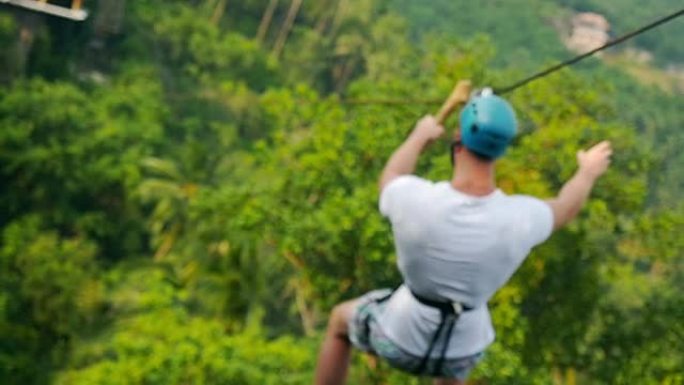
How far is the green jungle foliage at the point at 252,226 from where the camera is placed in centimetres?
1069

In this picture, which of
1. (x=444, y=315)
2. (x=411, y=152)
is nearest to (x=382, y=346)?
(x=444, y=315)

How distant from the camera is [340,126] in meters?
11.3

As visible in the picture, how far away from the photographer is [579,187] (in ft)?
8.59

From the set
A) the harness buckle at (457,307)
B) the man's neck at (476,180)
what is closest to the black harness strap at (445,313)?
the harness buckle at (457,307)

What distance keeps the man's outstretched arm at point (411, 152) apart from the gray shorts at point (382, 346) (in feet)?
1.19

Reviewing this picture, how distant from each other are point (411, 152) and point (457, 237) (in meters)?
0.31

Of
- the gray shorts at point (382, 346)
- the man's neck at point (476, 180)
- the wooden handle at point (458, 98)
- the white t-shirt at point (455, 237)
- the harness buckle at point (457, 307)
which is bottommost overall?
the gray shorts at point (382, 346)

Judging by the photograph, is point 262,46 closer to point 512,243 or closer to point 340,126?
point 340,126

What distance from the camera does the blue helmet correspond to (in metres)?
2.38

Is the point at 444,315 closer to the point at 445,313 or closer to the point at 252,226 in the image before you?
the point at 445,313

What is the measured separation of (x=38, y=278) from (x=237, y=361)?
9.89 meters

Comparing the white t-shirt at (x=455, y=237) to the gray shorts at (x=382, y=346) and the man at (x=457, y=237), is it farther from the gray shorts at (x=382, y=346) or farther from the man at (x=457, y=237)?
the gray shorts at (x=382, y=346)

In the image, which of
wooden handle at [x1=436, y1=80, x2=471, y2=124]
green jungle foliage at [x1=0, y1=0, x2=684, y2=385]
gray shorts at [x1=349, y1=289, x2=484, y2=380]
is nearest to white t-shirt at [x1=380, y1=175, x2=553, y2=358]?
gray shorts at [x1=349, y1=289, x2=484, y2=380]

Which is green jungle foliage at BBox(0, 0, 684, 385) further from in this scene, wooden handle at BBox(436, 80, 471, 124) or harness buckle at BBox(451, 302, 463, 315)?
harness buckle at BBox(451, 302, 463, 315)
